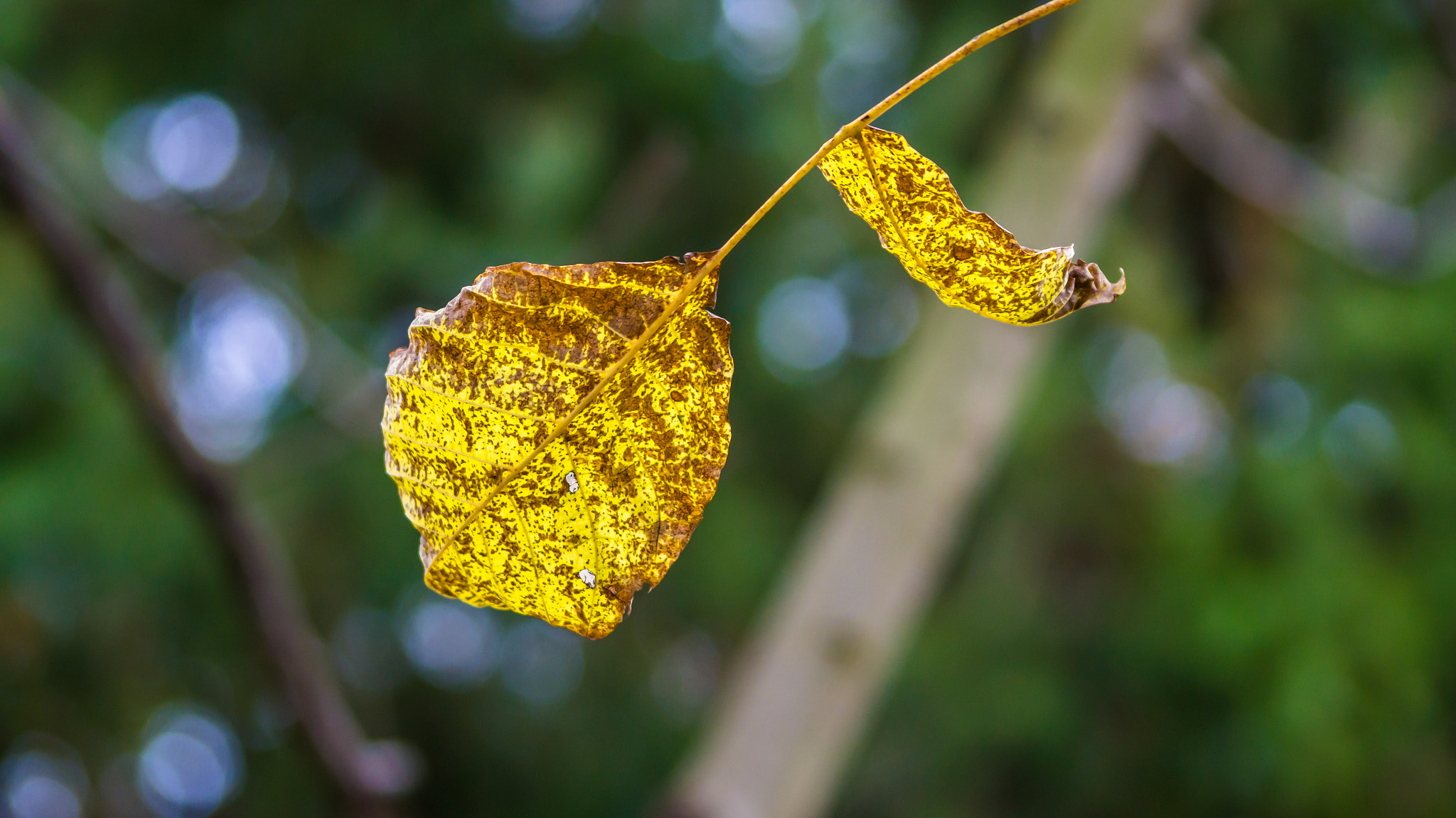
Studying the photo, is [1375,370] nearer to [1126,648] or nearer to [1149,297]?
[1149,297]

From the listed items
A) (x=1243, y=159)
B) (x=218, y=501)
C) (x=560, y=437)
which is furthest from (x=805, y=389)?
(x=560, y=437)

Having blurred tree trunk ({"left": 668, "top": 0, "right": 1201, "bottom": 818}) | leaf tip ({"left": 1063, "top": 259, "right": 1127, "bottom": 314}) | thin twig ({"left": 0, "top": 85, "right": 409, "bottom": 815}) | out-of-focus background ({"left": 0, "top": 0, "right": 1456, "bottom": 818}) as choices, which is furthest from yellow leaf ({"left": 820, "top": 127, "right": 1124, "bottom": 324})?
out-of-focus background ({"left": 0, "top": 0, "right": 1456, "bottom": 818})

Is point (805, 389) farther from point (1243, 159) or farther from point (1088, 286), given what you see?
point (1088, 286)

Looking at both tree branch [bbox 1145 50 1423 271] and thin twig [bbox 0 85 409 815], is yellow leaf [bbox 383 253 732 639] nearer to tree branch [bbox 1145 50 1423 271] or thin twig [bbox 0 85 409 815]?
thin twig [bbox 0 85 409 815]

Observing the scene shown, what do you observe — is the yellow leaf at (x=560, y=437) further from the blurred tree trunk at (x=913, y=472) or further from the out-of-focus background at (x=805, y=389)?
the out-of-focus background at (x=805, y=389)

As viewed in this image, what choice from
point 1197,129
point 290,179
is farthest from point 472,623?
point 1197,129

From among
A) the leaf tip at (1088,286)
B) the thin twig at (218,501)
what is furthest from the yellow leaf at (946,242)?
the thin twig at (218,501)
